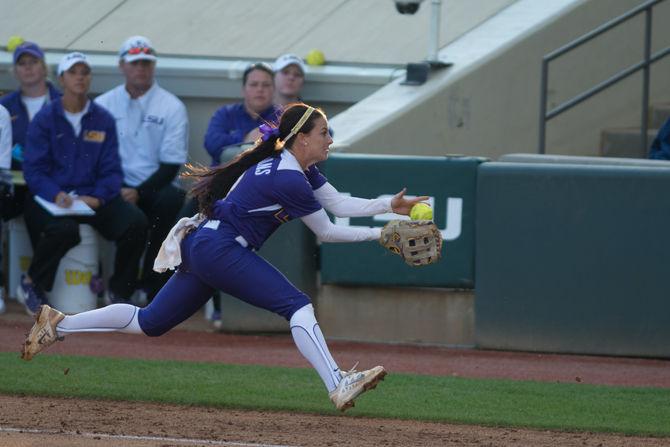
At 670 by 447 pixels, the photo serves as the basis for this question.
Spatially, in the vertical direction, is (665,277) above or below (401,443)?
above

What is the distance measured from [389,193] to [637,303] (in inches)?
78.7

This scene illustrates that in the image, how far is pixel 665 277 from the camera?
8922mm

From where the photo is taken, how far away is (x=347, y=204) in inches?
267

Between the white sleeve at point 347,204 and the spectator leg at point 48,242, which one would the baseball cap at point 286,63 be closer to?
the spectator leg at point 48,242

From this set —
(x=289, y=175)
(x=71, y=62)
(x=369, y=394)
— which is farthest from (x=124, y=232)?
(x=289, y=175)

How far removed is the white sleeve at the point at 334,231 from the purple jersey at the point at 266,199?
0.22 ft

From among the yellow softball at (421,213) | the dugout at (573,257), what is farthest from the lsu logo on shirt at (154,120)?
the yellow softball at (421,213)

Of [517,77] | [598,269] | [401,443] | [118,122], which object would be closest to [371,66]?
[517,77]

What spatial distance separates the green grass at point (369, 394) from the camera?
280 inches

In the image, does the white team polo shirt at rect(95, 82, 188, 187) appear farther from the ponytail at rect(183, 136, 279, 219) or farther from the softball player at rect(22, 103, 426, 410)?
the ponytail at rect(183, 136, 279, 219)

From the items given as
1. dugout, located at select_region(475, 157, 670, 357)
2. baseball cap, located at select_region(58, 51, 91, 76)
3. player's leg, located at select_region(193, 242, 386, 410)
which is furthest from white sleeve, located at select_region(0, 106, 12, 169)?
player's leg, located at select_region(193, 242, 386, 410)

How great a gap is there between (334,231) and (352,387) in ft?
2.85

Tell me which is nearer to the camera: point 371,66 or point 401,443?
point 401,443

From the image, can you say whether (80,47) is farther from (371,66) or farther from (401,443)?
(401,443)
